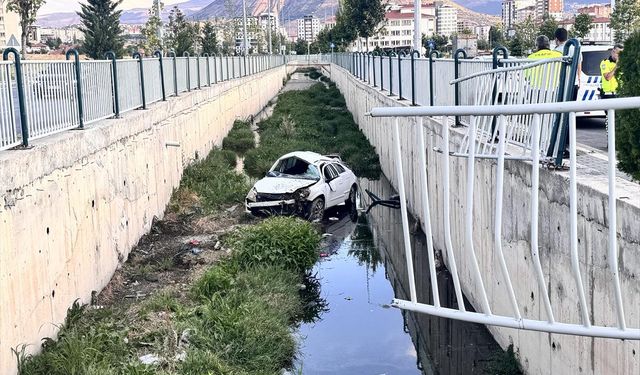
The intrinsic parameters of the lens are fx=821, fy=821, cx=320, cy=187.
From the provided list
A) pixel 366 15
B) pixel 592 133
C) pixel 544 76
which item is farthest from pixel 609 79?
pixel 366 15

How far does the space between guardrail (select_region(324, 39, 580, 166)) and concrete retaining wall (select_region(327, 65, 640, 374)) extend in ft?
1.39

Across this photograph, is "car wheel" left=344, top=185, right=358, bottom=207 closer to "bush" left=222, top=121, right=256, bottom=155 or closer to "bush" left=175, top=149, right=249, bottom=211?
"bush" left=175, top=149, right=249, bottom=211

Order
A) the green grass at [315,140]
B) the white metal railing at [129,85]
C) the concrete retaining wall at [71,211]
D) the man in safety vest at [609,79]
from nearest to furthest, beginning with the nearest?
Answer: the concrete retaining wall at [71,211]
the white metal railing at [129,85]
the man in safety vest at [609,79]
the green grass at [315,140]

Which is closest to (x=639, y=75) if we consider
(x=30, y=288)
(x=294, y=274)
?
(x=30, y=288)

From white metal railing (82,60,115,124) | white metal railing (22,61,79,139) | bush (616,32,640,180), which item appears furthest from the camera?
white metal railing (82,60,115,124)

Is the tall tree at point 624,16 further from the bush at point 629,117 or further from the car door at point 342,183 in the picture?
the bush at point 629,117

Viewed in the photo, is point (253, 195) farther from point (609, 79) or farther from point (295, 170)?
point (609, 79)

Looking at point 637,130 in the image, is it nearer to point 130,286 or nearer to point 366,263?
point 130,286

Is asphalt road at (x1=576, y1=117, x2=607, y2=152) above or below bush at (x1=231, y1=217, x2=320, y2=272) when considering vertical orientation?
above

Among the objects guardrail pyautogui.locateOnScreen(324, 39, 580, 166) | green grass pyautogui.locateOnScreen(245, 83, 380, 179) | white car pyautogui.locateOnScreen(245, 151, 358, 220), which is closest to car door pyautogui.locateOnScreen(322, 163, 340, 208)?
A: white car pyautogui.locateOnScreen(245, 151, 358, 220)

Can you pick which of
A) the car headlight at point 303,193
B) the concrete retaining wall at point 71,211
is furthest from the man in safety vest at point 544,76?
the car headlight at point 303,193

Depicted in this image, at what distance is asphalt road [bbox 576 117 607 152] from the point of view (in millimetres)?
13453

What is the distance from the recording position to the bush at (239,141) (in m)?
28.0

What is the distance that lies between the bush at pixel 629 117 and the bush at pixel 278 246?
7.07 meters
